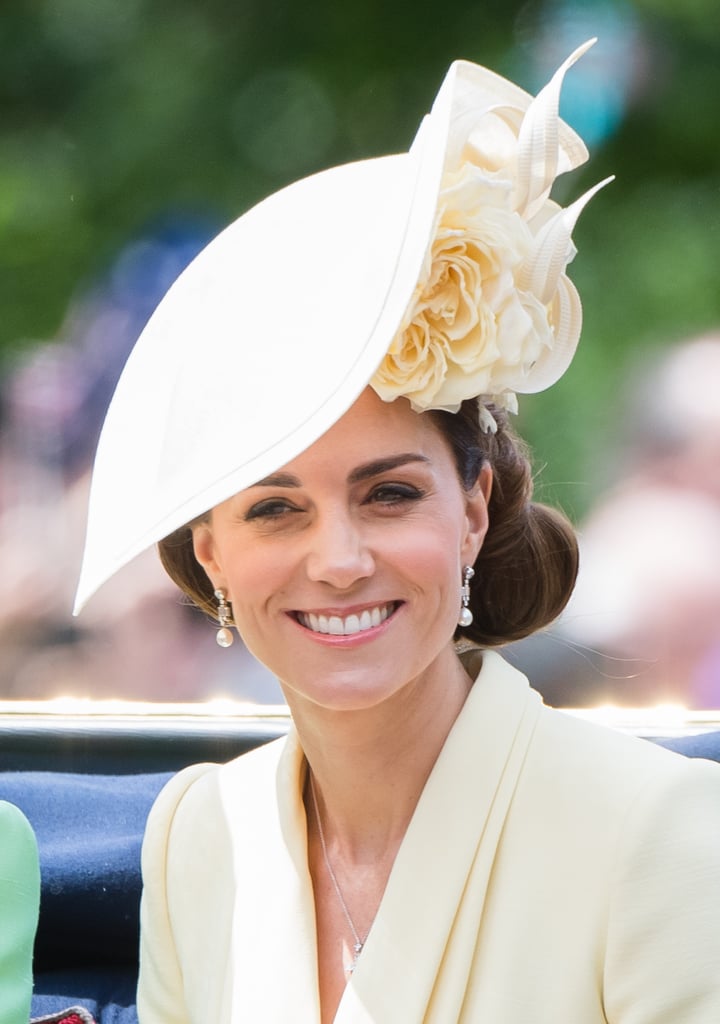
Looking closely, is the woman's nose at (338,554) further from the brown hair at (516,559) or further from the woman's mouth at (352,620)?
the brown hair at (516,559)

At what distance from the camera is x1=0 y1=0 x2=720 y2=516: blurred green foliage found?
2.51 meters

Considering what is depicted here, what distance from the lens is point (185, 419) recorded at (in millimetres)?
1088

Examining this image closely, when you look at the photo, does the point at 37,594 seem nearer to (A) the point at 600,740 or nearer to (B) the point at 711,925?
(A) the point at 600,740

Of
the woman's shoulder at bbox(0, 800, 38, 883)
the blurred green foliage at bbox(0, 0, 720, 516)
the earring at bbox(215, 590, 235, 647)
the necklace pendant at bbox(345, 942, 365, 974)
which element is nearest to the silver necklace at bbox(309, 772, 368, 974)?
the necklace pendant at bbox(345, 942, 365, 974)

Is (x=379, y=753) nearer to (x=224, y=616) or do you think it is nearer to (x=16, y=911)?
(x=224, y=616)

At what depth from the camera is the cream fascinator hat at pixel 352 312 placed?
1007mm

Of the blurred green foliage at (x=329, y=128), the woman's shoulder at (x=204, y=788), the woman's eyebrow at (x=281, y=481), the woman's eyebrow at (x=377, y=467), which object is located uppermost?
the blurred green foliage at (x=329, y=128)

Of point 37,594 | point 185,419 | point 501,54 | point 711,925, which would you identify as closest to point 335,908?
point 711,925

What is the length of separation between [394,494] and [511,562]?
13.3 inches

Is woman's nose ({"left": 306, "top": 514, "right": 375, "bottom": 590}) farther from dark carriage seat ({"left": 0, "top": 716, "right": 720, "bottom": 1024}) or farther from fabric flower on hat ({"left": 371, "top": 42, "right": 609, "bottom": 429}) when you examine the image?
dark carriage seat ({"left": 0, "top": 716, "right": 720, "bottom": 1024})

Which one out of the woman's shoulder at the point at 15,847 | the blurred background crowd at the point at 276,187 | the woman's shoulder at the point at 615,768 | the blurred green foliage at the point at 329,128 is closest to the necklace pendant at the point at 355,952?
the woman's shoulder at the point at 615,768

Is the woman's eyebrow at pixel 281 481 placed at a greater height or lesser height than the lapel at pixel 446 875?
greater

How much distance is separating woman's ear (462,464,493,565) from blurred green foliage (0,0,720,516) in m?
1.09

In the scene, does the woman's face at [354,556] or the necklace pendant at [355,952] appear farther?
the necklace pendant at [355,952]
